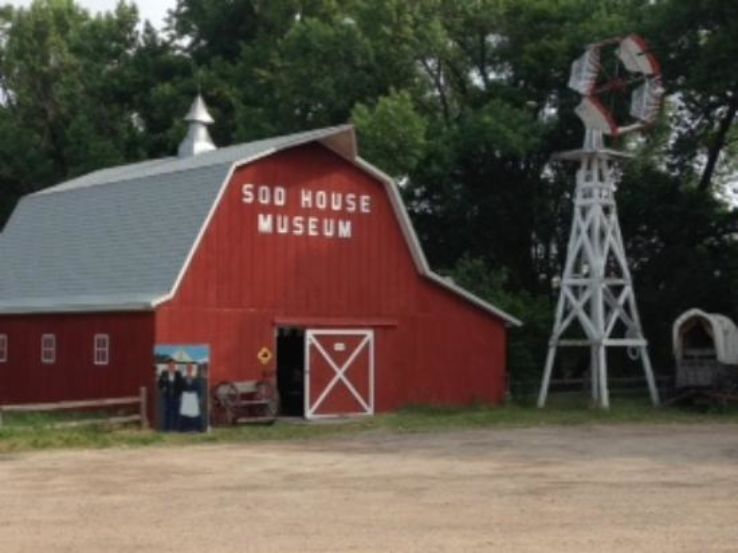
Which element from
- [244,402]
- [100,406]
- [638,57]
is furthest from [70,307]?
[638,57]

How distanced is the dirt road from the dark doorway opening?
7384 mm

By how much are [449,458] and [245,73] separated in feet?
95.3

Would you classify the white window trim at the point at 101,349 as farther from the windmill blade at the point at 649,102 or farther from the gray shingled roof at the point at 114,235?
the windmill blade at the point at 649,102

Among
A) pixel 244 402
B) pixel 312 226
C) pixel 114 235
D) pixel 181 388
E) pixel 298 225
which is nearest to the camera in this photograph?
pixel 181 388

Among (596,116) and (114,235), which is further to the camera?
(596,116)

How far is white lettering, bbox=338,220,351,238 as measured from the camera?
28.5 metres

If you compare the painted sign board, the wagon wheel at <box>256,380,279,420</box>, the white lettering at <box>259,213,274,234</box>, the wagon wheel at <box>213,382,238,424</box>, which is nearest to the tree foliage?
the white lettering at <box>259,213,274,234</box>

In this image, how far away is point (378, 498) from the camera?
47.4 ft

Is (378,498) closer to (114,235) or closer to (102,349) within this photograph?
(102,349)

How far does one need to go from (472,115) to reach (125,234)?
54.4 feet

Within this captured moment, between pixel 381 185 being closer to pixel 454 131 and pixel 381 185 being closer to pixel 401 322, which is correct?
pixel 401 322

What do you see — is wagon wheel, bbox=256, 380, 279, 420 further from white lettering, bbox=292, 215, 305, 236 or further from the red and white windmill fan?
the red and white windmill fan

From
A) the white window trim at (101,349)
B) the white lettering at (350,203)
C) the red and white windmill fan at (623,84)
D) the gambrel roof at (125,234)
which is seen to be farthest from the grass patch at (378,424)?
the red and white windmill fan at (623,84)

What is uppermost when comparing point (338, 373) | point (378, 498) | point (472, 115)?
point (472, 115)
